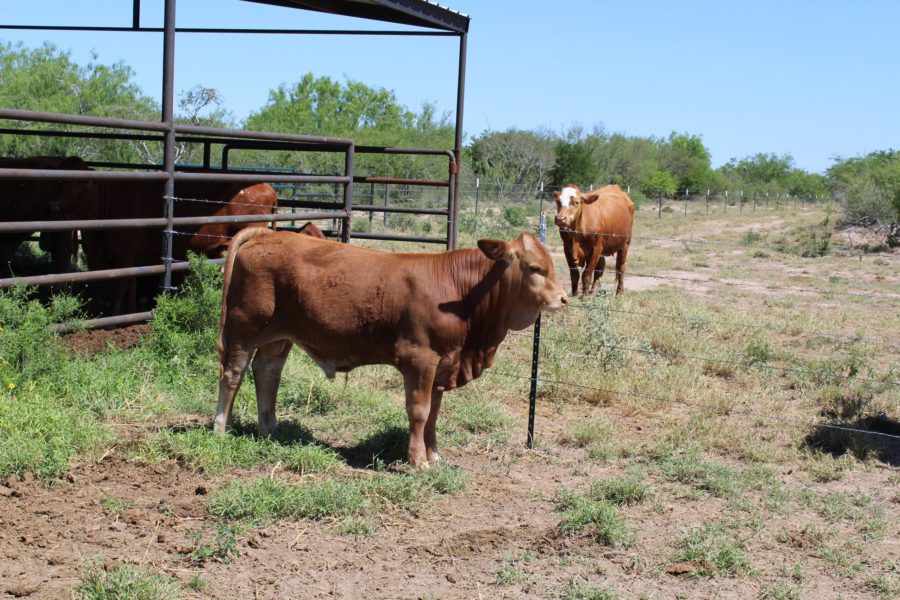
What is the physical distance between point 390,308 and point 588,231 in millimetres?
8521

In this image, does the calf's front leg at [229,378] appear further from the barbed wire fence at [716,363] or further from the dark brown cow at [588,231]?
the dark brown cow at [588,231]

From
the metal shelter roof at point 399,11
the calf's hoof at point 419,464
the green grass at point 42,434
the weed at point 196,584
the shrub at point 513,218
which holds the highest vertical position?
the metal shelter roof at point 399,11

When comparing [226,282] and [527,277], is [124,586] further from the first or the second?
[527,277]

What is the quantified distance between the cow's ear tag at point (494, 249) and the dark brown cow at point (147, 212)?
421 cm

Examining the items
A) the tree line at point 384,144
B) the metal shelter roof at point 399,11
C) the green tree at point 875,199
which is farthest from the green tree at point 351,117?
the metal shelter roof at point 399,11

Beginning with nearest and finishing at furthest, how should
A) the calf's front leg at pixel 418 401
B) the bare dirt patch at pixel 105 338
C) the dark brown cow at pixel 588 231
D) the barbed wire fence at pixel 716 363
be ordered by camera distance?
the calf's front leg at pixel 418 401
the barbed wire fence at pixel 716 363
the bare dirt patch at pixel 105 338
the dark brown cow at pixel 588 231

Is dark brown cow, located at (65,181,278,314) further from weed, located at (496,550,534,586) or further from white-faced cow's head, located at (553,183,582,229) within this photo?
weed, located at (496,550,534,586)

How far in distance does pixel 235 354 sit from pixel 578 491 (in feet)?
7.35

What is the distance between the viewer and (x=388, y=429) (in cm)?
625

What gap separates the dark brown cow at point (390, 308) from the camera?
570 centimetres

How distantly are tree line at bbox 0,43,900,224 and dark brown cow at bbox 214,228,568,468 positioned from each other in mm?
17453

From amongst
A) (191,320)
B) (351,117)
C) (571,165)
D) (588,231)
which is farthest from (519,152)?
(191,320)

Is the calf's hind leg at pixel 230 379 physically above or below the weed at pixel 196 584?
above

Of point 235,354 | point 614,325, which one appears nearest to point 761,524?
point 235,354
